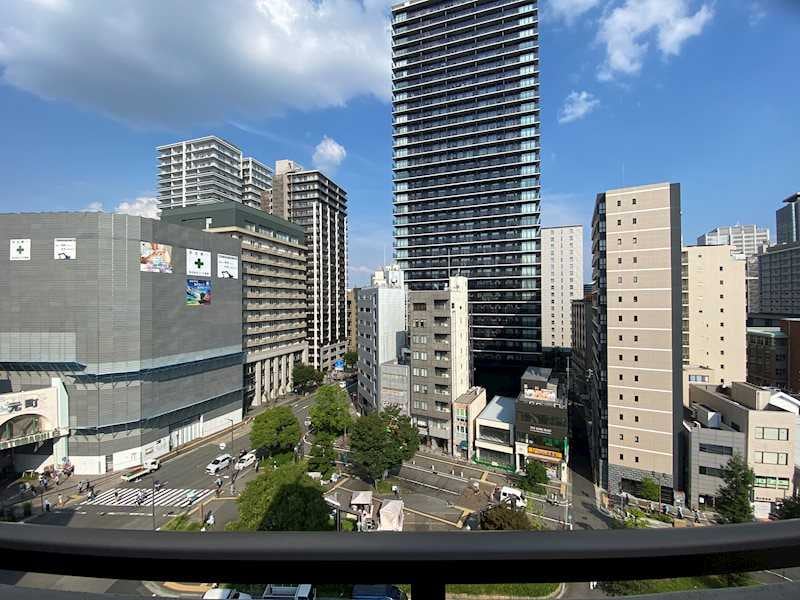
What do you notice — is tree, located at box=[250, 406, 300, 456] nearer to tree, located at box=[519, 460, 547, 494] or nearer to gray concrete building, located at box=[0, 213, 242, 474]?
gray concrete building, located at box=[0, 213, 242, 474]

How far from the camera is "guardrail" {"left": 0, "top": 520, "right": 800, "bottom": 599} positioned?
848mm

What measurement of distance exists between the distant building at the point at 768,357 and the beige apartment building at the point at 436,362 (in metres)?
25.8

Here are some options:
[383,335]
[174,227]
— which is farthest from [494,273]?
[174,227]

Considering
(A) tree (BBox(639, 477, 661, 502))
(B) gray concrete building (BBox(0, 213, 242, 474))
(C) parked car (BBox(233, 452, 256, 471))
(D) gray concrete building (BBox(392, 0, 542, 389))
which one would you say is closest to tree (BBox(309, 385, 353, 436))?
(C) parked car (BBox(233, 452, 256, 471))

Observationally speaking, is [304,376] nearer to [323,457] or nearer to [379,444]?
[323,457]

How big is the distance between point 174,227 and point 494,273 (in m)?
24.3

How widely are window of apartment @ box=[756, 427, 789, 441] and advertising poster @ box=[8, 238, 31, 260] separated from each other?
112ft

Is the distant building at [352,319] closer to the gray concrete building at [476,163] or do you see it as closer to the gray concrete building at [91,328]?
the gray concrete building at [476,163]

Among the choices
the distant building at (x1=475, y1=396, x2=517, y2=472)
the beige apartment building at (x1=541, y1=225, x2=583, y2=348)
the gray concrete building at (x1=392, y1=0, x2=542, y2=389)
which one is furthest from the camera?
the beige apartment building at (x1=541, y1=225, x2=583, y2=348)

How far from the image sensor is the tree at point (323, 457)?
53.7ft

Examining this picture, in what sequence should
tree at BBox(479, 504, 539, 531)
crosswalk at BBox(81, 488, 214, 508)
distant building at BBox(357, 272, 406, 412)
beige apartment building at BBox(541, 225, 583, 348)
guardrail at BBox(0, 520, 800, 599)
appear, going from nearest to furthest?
1. guardrail at BBox(0, 520, 800, 599)
2. tree at BBox(479, 504, 539, 531)
3. crosswalk at BBox(81, 488, 214, 508)
4. distant building at BBox(357, 272, 406, 412)
5. beige apartment building at BBox(541, 225, 583, 348)

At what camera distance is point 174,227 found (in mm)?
21594

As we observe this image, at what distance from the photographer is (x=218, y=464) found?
1852 centimetres

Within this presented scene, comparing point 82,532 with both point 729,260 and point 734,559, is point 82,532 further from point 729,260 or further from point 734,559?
point 729,260
